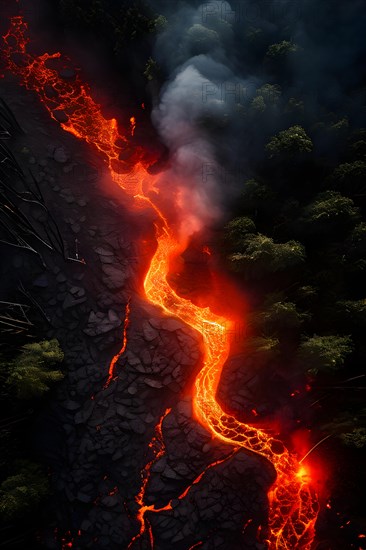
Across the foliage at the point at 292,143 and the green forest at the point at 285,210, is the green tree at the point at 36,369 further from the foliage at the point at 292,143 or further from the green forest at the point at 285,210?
the foliage at the point at 292,143

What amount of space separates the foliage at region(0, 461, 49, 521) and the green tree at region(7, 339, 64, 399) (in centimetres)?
221

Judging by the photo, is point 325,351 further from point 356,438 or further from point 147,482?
point 147,482

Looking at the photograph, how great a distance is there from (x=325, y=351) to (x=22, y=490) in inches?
393

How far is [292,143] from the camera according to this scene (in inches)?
502

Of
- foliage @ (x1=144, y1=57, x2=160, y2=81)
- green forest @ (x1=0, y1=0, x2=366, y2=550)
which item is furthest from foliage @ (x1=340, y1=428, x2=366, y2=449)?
foliage @ (x1=144, y1=57, x2=160, y2=81)

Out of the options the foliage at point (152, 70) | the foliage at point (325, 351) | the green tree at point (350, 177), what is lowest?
the foliage at point (325, 351)

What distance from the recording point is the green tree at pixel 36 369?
10266 millimetres

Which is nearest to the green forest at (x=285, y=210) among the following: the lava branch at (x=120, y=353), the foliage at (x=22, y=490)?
the foliage at (x=22, y=490)

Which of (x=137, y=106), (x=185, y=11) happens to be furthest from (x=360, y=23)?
(x=137, y=106)

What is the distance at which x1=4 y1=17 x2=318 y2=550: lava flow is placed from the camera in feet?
32.7

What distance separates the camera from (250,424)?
1139cm

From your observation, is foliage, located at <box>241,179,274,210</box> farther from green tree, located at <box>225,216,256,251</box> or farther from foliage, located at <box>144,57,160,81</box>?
foliage, located at <box>144,57,160,81</box>

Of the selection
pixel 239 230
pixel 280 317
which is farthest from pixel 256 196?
pixel 280 317

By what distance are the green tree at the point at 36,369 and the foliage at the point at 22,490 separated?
221 centimetres
